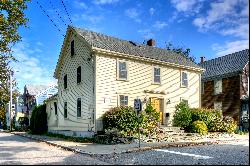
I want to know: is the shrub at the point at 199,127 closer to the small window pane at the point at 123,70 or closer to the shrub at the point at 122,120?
the shrub at the point at 122,120

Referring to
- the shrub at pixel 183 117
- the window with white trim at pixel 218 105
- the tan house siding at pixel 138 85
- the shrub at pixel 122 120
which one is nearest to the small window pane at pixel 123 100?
the tan house siding at pixel 138 85

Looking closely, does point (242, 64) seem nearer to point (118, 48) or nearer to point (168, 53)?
point (168, 53)

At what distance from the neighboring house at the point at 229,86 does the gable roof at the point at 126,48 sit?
21.8ft

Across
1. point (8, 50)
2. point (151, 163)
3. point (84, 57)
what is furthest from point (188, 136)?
point (8, 50)

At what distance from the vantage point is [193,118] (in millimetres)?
25969

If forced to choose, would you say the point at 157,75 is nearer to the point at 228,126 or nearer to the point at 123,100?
the point at 123,100

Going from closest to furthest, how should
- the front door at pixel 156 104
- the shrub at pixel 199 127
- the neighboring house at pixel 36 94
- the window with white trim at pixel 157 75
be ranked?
the shrub at pixel 199 127 < the front door at pixel 156 104 < the window with white trim at pixel 157 75 < the neighboring house at pixel 36 94

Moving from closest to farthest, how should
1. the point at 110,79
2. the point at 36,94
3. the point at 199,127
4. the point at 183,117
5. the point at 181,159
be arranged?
the point at 181,159
the point at 110,79
the point at 199,127
the point at 183,117
the point at 36,94

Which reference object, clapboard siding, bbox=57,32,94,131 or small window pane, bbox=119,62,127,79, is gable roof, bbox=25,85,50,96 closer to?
clapboard siding, bbox=57,32,94,131

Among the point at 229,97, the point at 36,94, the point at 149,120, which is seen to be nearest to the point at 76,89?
the point at 149,120

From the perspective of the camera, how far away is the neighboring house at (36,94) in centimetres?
5518

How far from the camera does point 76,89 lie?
85.9 ft

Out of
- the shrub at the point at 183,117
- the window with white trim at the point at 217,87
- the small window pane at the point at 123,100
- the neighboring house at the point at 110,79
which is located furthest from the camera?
the window with white trim at the point at 217,87

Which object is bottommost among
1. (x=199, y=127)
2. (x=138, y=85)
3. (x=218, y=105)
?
(x=199, y=127)
